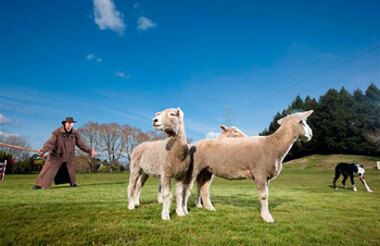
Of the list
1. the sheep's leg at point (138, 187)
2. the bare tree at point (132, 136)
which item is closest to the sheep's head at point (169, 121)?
the sheep's leg at point (138, 187)

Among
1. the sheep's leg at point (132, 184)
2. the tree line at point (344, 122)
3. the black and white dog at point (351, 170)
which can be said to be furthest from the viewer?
the tree line at point (344, 122)

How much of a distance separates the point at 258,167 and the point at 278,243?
6.15ft

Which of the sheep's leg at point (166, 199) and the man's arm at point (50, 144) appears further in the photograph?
the man's arm at point (50, 144)

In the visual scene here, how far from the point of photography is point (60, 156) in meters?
9.85

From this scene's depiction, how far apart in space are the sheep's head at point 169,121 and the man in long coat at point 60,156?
6561mm

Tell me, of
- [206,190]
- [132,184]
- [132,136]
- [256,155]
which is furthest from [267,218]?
[132,136]

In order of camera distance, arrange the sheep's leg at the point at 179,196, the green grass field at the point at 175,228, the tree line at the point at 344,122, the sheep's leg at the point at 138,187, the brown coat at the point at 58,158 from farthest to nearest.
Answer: the tree line at the point at 344,122, the brown coat at the point at 58,158, the sheep's leg at the point at 138,187, the sheep's leg at the point at 179,196, the green grass field at the point at 175,228

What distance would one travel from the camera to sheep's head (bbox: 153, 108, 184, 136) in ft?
14.3

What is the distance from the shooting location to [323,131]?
52219mm

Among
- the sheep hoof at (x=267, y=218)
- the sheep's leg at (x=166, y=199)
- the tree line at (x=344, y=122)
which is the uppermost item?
the tree line at (x=344, y=122)

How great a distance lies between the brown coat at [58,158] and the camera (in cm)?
944

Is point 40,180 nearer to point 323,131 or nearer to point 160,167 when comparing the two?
point 160,167

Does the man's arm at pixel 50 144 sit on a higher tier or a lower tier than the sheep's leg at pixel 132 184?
higher

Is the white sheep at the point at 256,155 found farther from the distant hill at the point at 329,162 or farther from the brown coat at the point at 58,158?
the distant hill at the point at 329,162
